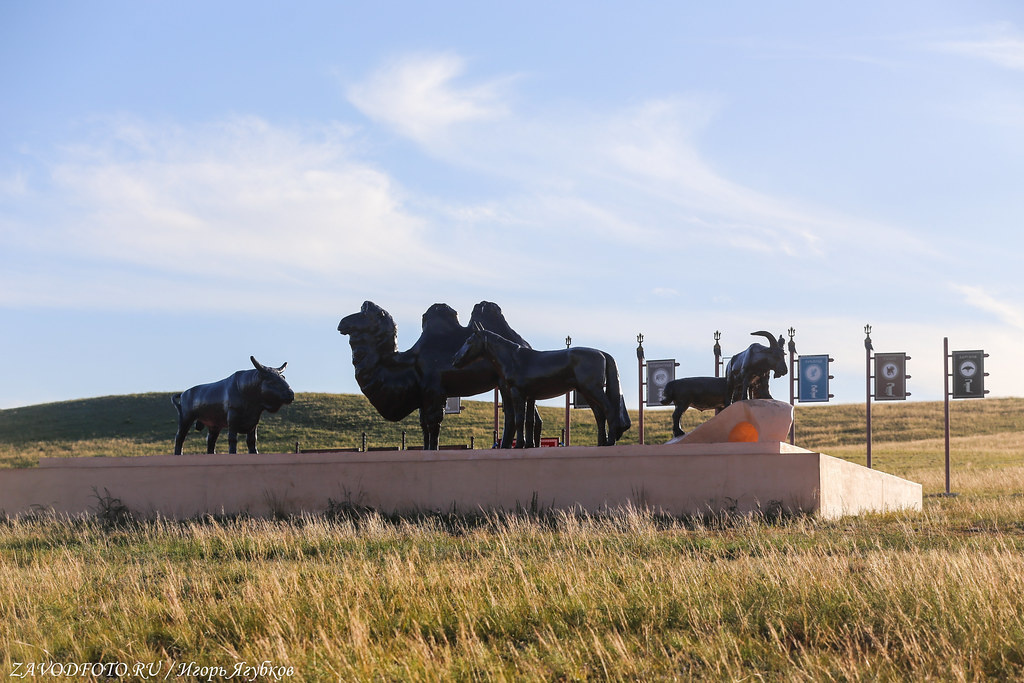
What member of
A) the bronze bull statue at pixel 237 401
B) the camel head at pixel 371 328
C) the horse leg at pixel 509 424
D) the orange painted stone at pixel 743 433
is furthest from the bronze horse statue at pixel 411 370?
the orange painted stone at pixel 743 433

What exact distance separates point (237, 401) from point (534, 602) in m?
11.6

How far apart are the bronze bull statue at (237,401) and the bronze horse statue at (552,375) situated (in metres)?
3.97

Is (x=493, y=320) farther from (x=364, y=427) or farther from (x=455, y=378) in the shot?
(x=364, y=427)

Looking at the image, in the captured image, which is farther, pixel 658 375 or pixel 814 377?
pixel 658 375

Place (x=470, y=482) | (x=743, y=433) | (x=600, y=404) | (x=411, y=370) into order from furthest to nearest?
(x=411, y=370)
(x=743, y=433)
(x=470, y=482)
(x=600, y=404)

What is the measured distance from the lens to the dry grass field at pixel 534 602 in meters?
8.12

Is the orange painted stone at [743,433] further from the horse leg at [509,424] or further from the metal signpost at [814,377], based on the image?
the metal signpost at [814,377]

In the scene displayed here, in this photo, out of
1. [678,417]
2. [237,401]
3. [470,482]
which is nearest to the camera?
[470,482]

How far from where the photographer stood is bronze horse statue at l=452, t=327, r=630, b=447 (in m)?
16.7

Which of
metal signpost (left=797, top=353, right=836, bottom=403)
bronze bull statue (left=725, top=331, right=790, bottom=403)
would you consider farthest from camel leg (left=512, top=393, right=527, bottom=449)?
metal signpost (left=797, top=353, right=836, bottom=403)

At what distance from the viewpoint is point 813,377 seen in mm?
29562

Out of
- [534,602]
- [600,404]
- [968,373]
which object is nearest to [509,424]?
[600,404]

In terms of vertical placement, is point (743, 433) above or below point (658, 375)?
below

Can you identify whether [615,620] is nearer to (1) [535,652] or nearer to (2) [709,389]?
(1) [535,652]
